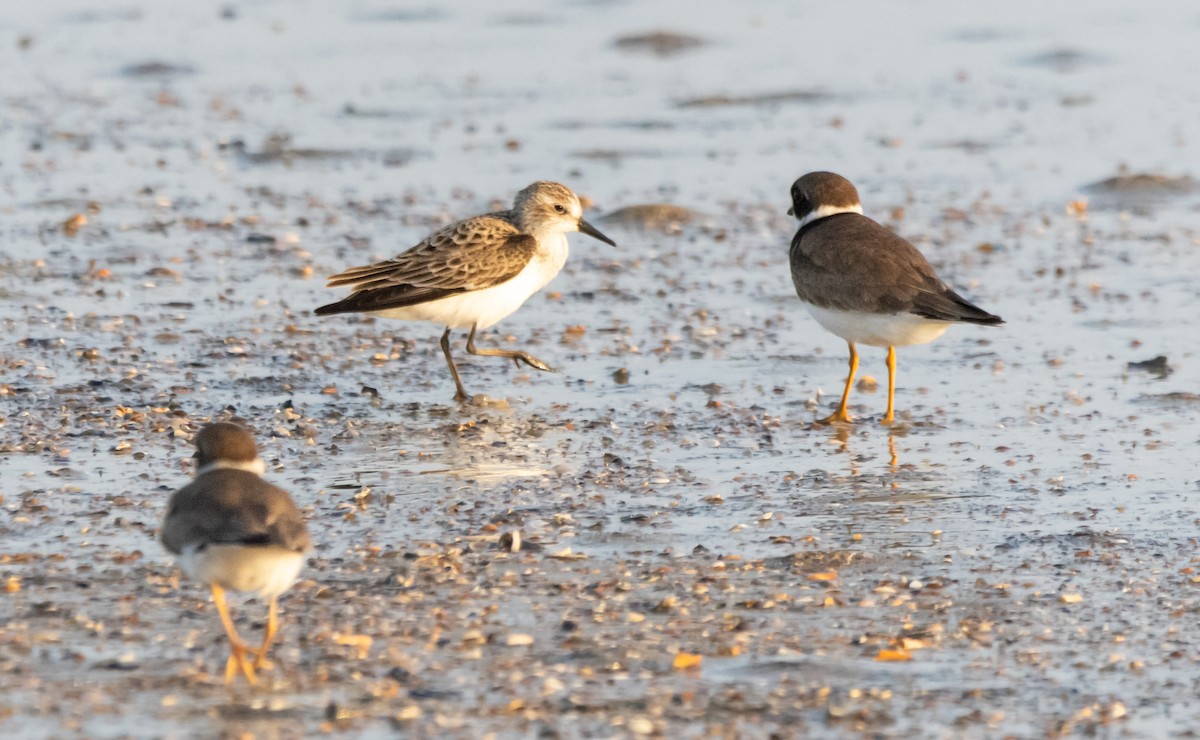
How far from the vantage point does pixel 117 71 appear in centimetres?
1706

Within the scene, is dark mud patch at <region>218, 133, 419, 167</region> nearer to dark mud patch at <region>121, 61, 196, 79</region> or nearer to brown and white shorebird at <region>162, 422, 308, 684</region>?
dark mud patch at <region>121, 61, 196, 79</region>

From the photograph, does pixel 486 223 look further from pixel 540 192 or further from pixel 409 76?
pixel 409 76

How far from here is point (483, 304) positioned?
8.73m

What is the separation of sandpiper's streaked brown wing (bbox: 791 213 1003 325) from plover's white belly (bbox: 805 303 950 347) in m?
0.04

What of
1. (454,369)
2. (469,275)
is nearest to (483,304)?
(469,275)

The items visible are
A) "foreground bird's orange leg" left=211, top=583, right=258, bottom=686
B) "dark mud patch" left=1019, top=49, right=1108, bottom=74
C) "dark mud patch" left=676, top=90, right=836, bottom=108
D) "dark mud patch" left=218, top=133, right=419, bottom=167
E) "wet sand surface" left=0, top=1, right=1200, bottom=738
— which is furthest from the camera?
"dark mud patch" left=1019, top=49, right=1108, bottom=74

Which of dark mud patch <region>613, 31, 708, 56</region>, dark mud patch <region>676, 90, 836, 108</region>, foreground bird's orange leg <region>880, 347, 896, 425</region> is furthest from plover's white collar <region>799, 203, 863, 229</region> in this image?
dark mud patch <region>613, 31, 708, 56</region>

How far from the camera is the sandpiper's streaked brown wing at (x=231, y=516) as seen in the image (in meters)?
4.82

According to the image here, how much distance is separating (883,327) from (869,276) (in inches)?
9.4

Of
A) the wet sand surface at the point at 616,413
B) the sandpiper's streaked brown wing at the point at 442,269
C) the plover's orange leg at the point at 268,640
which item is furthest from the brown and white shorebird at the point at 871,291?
Answer: the plover's orange leg at the point at 268,640

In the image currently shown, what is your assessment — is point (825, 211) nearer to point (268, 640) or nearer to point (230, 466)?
point (230, 466)

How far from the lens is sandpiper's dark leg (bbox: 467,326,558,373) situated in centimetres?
869

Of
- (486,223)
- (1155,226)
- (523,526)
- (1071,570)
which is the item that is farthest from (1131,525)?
(1155,226)

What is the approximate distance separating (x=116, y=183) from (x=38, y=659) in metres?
8.04
